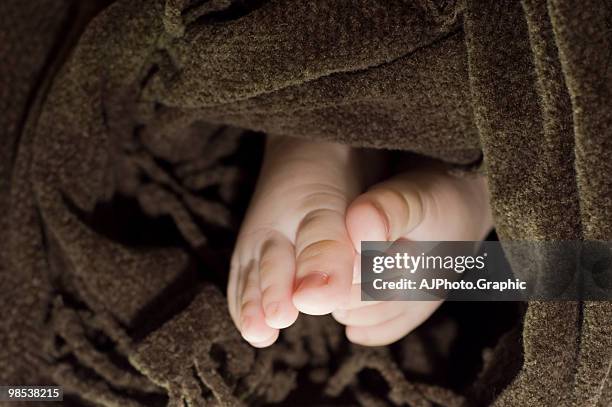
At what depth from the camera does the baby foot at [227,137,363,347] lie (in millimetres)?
476

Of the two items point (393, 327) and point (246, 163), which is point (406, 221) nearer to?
point (393, 327)

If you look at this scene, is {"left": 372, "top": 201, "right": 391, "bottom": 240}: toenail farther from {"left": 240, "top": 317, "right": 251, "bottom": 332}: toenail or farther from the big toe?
{"left": 240, "top": 317, "right": 251, "bottom": 332}: toenail

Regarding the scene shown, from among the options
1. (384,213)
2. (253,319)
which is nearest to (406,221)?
(384,213)

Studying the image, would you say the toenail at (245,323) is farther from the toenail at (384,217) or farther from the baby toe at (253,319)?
the toenail at (384,217)

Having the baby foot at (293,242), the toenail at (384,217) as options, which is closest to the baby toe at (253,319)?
the baby foot at (293,242)

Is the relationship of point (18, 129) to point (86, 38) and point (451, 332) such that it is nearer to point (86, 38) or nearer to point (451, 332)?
point (86, 38)

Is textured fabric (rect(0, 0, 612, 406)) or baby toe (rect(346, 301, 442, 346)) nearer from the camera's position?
textured fabric (rect(0, 0, 612, 406))

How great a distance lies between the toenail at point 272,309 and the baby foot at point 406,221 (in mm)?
64

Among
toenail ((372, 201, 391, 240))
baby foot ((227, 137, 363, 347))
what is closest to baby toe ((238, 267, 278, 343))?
baby foot ((227, 137, 363, 347))

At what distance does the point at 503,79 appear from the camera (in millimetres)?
439

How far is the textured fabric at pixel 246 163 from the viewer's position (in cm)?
44

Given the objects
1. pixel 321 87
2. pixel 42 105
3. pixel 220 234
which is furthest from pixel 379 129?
pixel 42 105

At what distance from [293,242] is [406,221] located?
0.30 ft

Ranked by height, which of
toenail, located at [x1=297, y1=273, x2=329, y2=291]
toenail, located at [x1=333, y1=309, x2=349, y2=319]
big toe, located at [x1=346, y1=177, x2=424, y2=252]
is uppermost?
big toe, located at [x1=346, y1=177, x2=424, y2=252]
